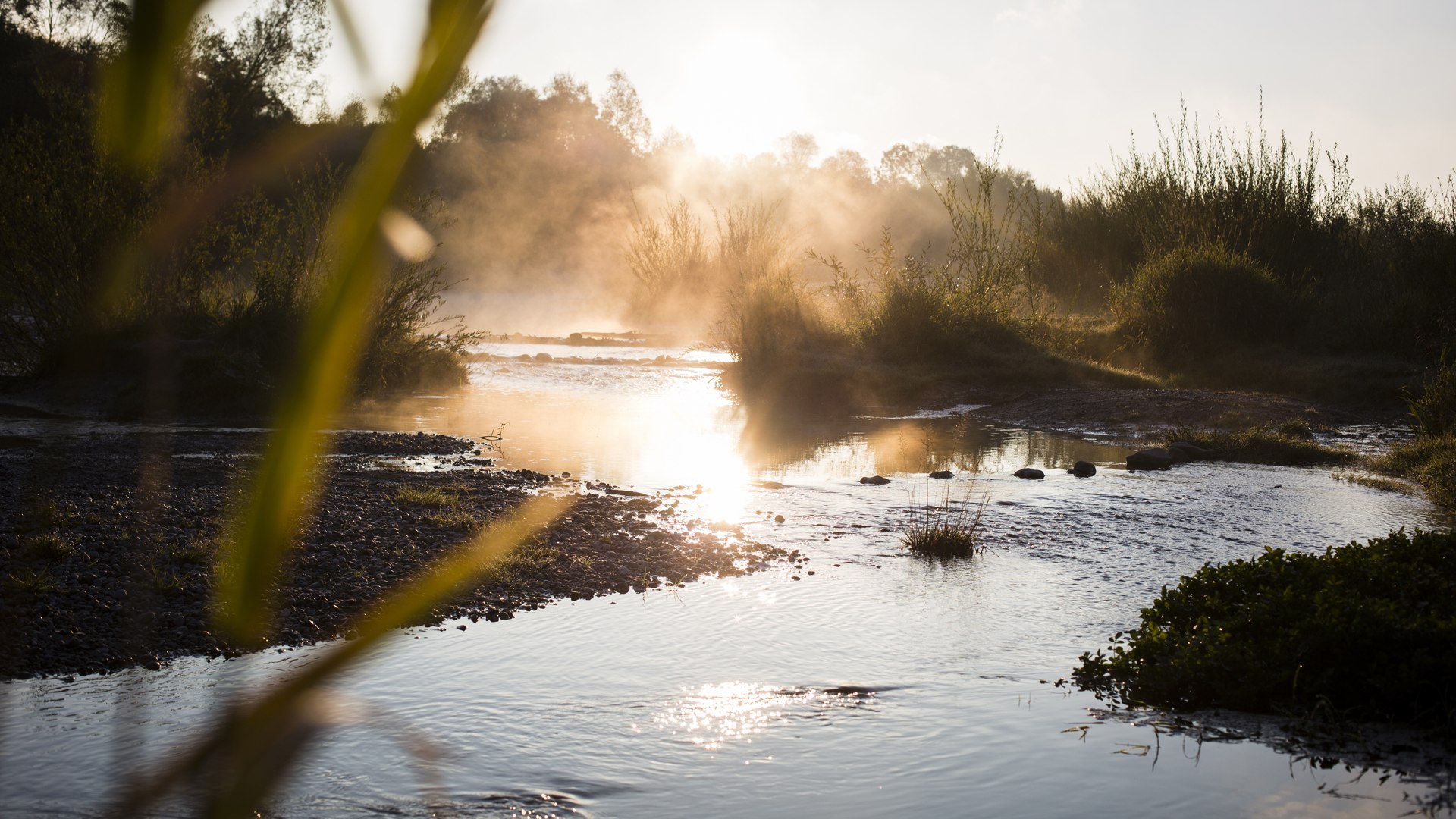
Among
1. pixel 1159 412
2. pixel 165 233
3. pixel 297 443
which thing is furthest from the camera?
pixel 1159 412

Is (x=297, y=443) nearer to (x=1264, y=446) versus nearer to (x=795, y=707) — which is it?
(x=795, y=707)

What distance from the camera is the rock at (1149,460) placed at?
1241 centimetres

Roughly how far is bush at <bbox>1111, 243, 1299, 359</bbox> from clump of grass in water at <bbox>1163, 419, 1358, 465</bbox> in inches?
291

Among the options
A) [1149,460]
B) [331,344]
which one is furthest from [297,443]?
[1149,460]

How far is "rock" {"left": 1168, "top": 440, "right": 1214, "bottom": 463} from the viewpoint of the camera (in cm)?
1298

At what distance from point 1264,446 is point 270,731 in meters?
11.9

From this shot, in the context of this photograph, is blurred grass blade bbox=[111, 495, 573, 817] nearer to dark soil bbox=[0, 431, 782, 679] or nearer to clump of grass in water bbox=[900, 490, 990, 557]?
dark soil bbox=[0, 431, 782, 679]

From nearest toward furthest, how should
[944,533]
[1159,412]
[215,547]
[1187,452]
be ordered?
[215,547]
[944,533]
[1187,452]
[1159,412]

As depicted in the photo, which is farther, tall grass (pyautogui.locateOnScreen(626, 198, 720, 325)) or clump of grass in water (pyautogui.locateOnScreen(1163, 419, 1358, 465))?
tall grass (pyautogui.locateOnScreen(626, 198, 720, 325))

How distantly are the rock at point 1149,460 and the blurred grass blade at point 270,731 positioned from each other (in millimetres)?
8236

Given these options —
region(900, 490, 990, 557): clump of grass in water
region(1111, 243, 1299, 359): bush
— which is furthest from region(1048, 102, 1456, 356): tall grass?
region(900, 490, 990, 557): clump of grass in water

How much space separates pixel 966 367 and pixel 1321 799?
16339 millimetres

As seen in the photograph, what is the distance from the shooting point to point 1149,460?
1245 centimetres

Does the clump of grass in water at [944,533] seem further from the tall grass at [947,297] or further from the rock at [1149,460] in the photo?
the tall grass at [947,297]
